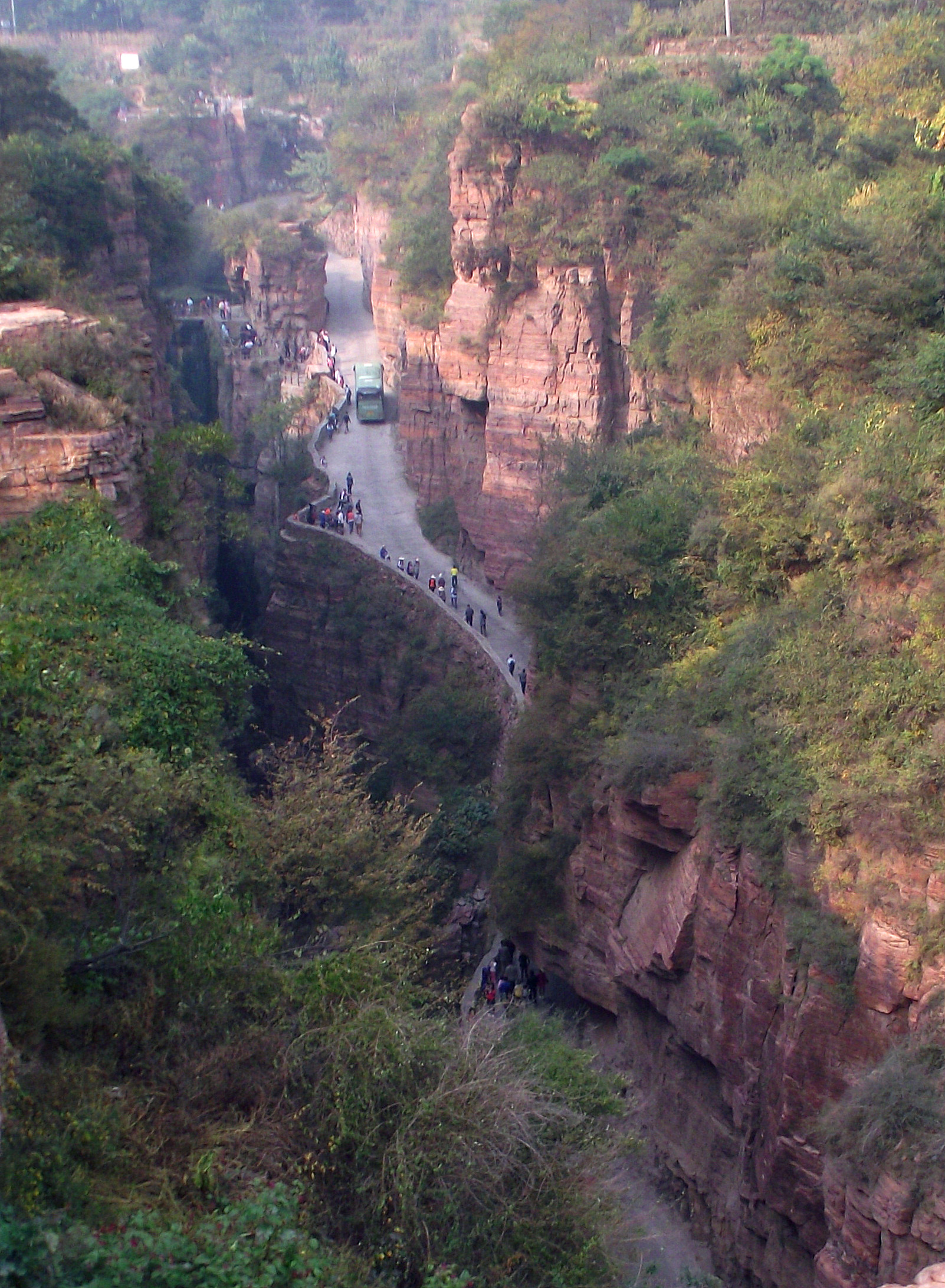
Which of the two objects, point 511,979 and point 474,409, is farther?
point 474,409

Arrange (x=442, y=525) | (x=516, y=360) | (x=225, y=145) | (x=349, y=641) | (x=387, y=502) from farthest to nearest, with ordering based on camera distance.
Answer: (x=225, y=145), (x=387, y=502), (x=442, y=525), (x=349, y=641), (x=516, y=360)

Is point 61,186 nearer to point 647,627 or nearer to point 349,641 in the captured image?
point 349,641

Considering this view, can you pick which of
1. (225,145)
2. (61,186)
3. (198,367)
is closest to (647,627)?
(61,186)

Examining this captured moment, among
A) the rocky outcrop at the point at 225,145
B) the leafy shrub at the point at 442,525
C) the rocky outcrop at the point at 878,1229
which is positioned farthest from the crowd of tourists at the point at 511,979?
the rocky outcrop at the point at 225,145

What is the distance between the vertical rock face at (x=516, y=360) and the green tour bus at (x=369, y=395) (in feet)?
Answer: 34.1

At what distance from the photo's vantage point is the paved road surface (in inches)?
1293

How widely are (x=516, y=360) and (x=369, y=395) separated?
50.0 ft

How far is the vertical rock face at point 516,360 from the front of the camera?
1222 inches

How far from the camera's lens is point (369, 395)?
46.6 meters

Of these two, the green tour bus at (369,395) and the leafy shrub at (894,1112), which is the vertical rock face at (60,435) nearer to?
the leafy shrub at (894,1112)

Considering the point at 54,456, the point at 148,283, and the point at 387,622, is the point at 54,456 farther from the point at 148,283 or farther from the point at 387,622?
the point at 148,283

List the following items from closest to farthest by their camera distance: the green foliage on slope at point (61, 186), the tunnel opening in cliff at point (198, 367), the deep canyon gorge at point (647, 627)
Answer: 1. the deep canyon gorge at point (647, 627)
2. the green foliage on slope at point (61, 186)
3. the tunnel opening in cliff at point (198, 367)

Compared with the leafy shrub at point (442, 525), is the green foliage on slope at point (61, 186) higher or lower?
A: higher

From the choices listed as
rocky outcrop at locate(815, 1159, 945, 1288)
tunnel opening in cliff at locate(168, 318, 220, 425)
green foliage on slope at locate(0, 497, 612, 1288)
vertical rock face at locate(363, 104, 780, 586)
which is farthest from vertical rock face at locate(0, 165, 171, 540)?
tunnel opening in cliff at locate(168, 318, 220, 425)
